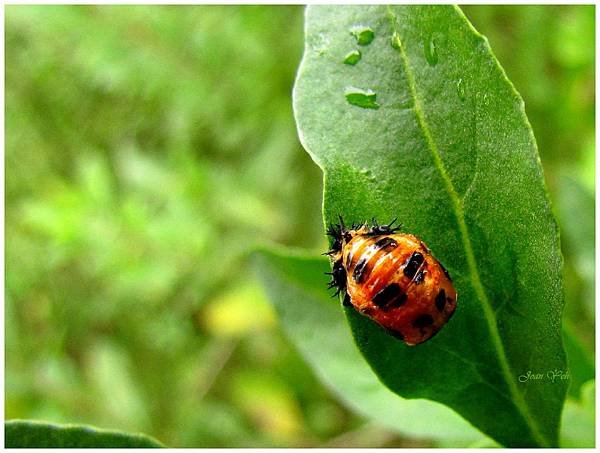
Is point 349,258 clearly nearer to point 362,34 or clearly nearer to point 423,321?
point 423,321

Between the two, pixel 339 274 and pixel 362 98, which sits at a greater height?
pixel 362 98

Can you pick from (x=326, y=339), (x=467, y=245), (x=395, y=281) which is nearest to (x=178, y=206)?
(x=326, y=339)

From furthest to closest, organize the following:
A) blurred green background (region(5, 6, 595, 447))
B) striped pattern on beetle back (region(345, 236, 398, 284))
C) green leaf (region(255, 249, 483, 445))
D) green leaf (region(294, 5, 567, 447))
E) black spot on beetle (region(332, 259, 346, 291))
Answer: blurred green background (region(5, 6, 595, 447))
green leaf (region(255, 249, 483, 445))
black spot on beetle (region(332, 259, 346, 291))
striped pattern on beetle back (region(345, 236, 398, 284))
green leaf (region(294, 5, 567, 447))

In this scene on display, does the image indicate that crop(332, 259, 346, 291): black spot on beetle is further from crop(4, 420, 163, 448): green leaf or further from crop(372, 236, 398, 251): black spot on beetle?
crop(4, 420, 163, 448): green leaf

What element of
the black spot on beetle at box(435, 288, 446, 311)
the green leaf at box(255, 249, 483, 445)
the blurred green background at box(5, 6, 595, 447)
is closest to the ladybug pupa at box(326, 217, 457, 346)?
the black spot on beetle at box(435, 288, 446, 311)

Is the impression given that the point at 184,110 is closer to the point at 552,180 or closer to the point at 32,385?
the point at 32,385

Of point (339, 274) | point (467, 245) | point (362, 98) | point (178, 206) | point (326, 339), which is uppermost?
point (362, 98)
